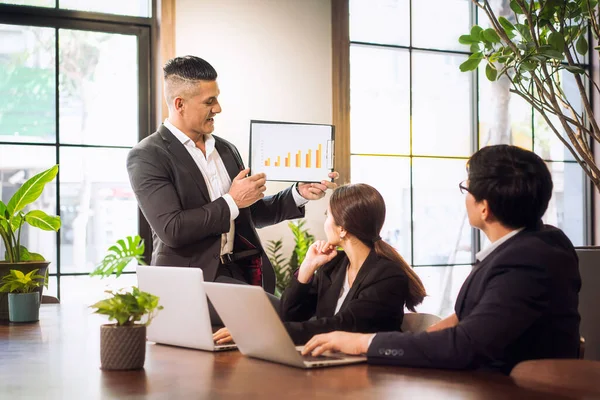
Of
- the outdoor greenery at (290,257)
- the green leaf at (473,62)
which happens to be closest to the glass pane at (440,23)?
the outdoor greenery at (290,257)

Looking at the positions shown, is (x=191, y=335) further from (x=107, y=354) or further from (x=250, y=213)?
(x=250, y=213)

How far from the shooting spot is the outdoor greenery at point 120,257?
185 inches

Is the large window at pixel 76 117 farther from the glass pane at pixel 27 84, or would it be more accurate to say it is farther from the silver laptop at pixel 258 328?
the silver laptop at pixel 258 328

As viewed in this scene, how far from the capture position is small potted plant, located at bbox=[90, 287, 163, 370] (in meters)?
1.71

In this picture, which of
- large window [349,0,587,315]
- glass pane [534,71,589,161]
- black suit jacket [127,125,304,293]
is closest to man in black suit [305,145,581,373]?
black suit jacket [127,125,304,293]

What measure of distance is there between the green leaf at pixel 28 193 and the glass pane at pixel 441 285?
2.99 meters

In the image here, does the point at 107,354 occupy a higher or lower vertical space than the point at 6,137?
lower

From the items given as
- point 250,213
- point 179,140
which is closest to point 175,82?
point 179,140

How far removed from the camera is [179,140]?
297 cm

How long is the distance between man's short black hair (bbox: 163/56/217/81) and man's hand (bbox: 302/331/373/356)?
5.05ft

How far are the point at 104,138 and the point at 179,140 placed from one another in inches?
79.0

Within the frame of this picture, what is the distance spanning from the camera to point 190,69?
119 inches

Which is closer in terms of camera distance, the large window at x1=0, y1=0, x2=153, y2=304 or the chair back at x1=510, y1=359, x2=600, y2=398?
the chair back at x1=510, y1=359, x2=600, y2=398

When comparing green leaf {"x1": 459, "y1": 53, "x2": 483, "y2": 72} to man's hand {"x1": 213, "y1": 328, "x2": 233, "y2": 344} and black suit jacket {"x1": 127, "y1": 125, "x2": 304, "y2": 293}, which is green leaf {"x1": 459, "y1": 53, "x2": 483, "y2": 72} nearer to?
black suit jacket {"x1": 127, "y1": 125, "x2": 304, "y2": 293}
